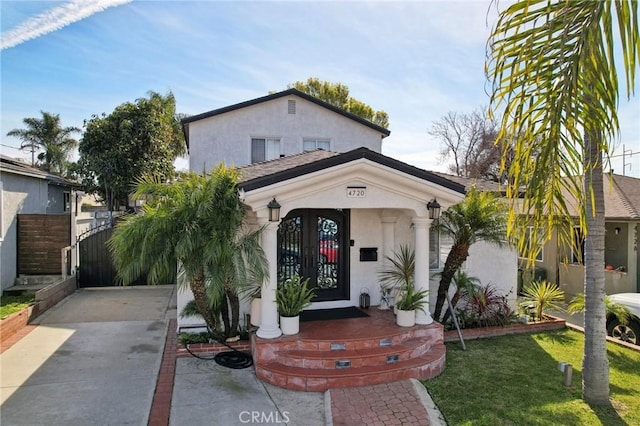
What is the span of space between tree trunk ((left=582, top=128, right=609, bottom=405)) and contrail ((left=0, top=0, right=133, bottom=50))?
9347 millimetres

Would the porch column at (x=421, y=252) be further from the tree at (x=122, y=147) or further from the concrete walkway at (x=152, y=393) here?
the tree at (x=122, y=147)

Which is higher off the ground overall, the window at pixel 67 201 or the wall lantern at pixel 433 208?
the window at pixel 67 201

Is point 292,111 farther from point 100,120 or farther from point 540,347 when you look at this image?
point 100,120

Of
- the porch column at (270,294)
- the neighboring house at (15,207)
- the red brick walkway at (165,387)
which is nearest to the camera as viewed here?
the red brick walkway at (165,387)

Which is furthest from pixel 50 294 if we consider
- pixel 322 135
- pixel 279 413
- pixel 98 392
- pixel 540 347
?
pixel 540 347

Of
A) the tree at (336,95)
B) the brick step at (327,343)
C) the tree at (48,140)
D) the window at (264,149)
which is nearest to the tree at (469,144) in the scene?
the tree at (336,95)

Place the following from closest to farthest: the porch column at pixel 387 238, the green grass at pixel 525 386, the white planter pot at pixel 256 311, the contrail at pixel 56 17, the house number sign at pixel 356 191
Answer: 1. the green grass at pixel 525 386
2. the contrail at pixel 56 17
3. the house number sign at pixel 356 191
4. the white planter pot at pixel 256 311
5. the porch column at pixel 387 238

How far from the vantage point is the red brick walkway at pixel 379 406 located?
20.0 ft

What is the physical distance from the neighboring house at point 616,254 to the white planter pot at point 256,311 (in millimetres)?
10222

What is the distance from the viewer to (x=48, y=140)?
48125mm

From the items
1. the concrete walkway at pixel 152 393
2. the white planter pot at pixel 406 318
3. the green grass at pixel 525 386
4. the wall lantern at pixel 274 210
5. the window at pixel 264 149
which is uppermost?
the window at pixel 264 149

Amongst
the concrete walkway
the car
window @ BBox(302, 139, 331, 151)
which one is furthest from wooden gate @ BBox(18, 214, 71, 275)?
the car

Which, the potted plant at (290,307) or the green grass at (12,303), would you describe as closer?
the potted plant at (290,307)

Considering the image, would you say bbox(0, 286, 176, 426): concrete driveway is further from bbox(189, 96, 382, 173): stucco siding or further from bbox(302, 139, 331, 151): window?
bbox(302, 139, 331, 151): window
